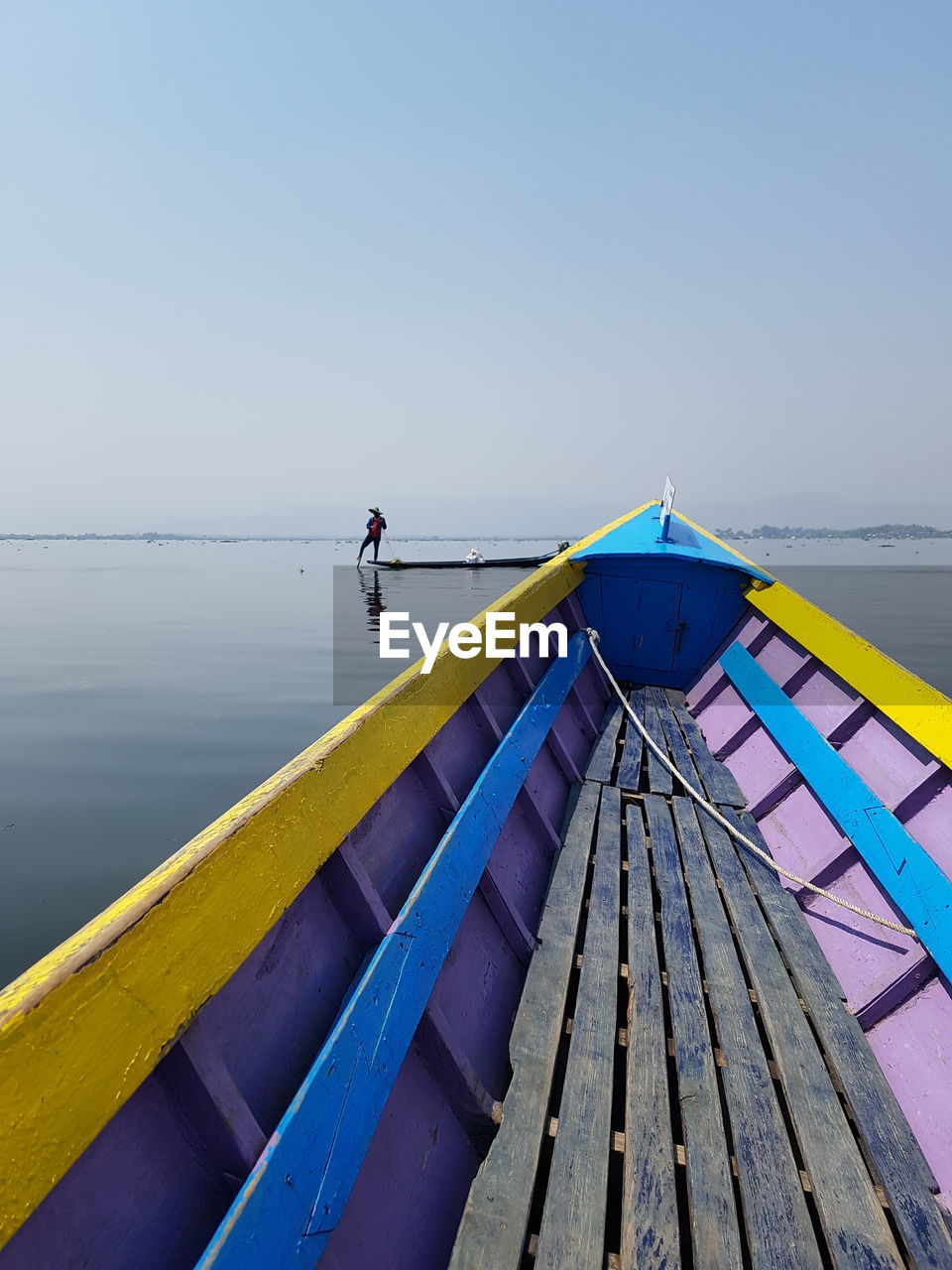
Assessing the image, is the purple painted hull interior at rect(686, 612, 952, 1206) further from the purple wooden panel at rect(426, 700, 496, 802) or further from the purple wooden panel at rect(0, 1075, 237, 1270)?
the purple wooden panel at rect(0, 1075, 237, 1270)

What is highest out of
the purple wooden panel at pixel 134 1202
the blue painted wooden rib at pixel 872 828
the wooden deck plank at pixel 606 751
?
the purple wooden panel at pixel 134 1202

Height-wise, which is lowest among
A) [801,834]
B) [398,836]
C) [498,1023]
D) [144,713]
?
[144,713]

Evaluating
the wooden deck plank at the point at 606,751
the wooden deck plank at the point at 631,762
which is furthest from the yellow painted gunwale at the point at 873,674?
the wooden deck plank at the point at 606,751

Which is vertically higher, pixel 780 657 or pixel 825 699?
pixel 780 657

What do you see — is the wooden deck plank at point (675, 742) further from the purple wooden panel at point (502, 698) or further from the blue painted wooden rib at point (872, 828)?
the purple wooden panel at point (502, 698)

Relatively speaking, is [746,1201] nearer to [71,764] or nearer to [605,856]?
[605,856]

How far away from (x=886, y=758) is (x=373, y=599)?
17872 millimetres

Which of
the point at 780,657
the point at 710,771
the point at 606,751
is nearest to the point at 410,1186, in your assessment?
the point at 606,751

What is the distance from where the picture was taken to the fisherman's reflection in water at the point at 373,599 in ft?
50.4

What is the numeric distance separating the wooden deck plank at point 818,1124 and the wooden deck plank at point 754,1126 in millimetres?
51

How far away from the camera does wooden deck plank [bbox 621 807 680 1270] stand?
1.52 meters

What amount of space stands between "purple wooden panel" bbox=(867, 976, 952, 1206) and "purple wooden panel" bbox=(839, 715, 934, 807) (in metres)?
0.91

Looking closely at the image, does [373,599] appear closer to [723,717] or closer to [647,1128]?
[723,717]

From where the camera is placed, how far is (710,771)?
14.6ft
